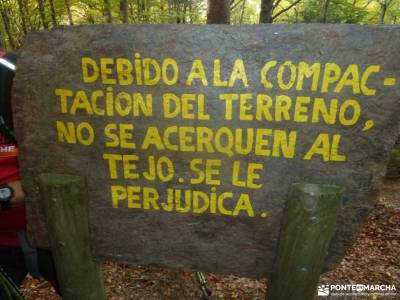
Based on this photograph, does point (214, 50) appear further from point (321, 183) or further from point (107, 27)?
point (321, 183)

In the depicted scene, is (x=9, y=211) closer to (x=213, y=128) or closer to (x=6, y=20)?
(x=213, y=128)

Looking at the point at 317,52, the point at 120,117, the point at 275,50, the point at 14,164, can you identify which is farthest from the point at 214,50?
the point at 14,164

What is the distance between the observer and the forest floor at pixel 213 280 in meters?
3.55

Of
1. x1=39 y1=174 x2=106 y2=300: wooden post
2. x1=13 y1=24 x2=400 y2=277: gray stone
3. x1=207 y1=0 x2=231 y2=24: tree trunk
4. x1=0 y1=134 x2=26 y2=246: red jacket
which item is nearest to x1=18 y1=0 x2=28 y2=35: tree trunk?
x1=207 y1=0 x2=231 y2=24: tree trunk

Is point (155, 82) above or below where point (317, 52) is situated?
below

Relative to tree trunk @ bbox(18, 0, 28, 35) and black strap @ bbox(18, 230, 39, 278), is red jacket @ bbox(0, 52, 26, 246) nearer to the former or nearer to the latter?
black strap @ bbox(18, 230, 39, 278)

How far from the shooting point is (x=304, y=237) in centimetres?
164

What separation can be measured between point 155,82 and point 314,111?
2.74 feet

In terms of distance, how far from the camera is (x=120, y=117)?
64.8 inches

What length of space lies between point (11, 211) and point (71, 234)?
51cm

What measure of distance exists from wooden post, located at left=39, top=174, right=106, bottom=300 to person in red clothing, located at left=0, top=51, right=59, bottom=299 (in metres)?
0.27


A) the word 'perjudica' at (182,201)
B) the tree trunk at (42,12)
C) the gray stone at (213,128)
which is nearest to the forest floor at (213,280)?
the gray stone at (213,128)

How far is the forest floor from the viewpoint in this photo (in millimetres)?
3553

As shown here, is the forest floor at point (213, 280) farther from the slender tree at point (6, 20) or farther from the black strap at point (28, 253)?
the slender tree at point (6, 20)
